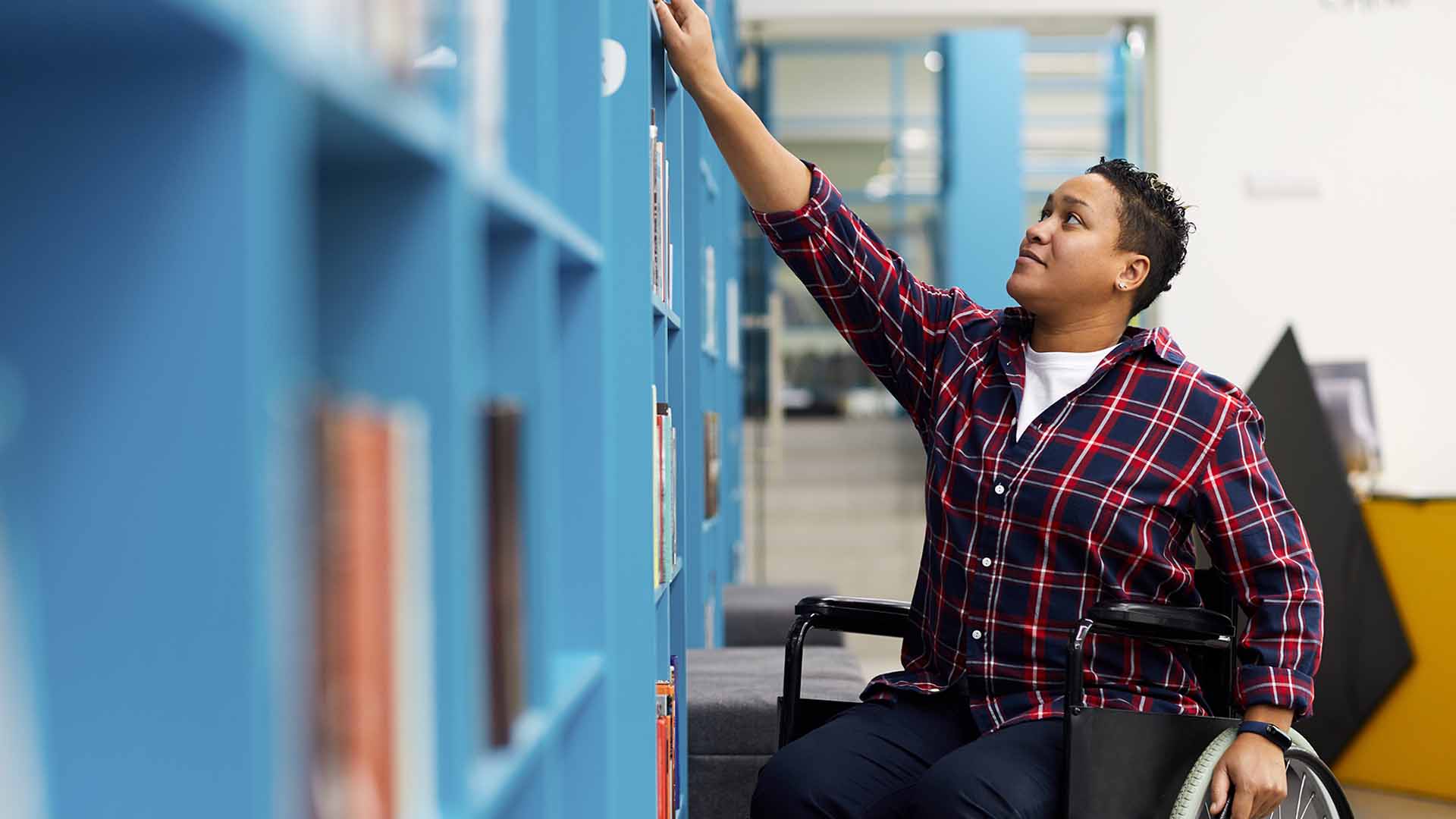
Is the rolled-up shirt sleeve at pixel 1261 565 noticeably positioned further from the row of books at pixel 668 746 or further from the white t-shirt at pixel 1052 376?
the row of books at pixel 668 746

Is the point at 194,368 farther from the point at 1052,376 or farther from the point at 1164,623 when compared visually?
the point at 1052,376

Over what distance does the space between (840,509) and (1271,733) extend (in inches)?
217

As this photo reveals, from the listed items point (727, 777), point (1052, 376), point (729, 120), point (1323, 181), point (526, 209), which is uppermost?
point (1323, 181)

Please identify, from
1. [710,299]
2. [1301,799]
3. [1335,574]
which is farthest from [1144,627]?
[1335,574]

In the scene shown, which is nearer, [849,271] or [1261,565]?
[1261,565]

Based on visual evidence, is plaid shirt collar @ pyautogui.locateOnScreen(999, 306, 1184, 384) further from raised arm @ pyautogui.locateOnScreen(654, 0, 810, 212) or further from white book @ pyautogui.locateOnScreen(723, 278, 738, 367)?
white book @ pyautogui.locateOnScreen(723, 278, 738, 367)

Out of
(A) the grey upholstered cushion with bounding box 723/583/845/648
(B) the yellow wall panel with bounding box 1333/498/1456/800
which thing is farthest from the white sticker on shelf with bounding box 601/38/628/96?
(B) the yellow wall panel with bounding box 1333/498/1456/800

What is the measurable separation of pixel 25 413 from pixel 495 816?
1.85ft

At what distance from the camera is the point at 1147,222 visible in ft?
6.78

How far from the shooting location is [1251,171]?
4953mm

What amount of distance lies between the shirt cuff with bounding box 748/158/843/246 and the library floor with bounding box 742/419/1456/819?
334cm

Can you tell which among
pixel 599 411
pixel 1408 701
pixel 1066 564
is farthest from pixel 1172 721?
pixel 1408 701

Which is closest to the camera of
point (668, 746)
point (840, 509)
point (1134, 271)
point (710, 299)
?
point (668, 746)

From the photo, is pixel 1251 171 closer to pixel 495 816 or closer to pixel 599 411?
pixel 599 411
